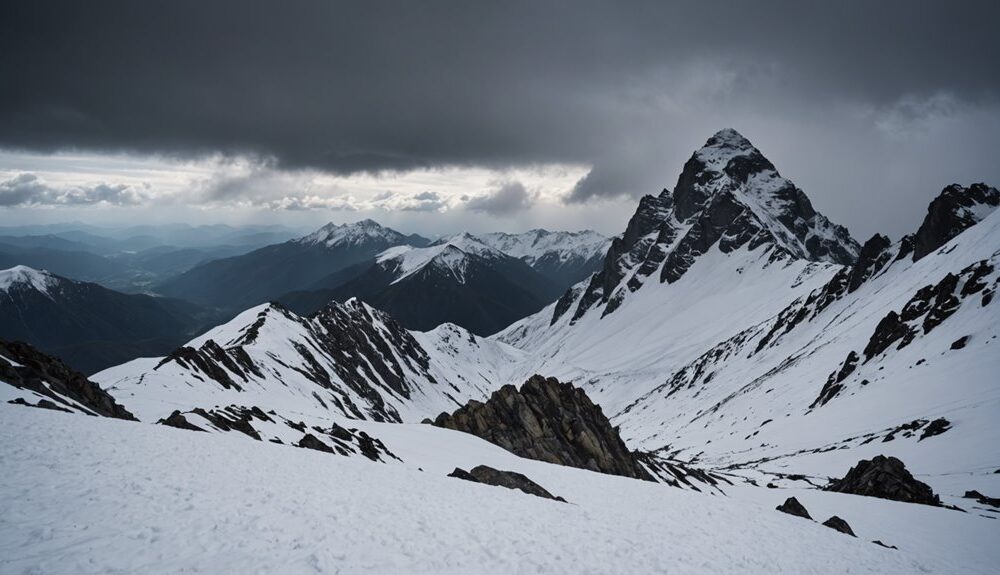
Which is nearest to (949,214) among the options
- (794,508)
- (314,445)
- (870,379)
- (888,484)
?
(870,379)

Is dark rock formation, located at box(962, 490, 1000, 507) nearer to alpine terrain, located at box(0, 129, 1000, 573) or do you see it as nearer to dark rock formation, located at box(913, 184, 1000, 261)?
alpine terrain, located at box(0, 129, 1000, 573)

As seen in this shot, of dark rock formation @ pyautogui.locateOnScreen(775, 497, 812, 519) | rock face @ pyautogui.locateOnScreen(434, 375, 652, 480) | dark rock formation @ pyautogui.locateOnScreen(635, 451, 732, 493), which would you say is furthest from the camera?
rock face @ pyautogui.locateOnScreen(434, 375, 652, 480)

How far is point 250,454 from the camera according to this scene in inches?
854

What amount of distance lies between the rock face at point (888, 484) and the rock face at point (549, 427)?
57.5 ft

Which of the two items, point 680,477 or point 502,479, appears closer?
point 502,479

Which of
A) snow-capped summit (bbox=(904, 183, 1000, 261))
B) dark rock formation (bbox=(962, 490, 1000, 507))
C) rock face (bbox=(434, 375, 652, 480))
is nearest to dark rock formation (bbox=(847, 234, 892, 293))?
snow-capped summit (bbox=(904, 183, 1000, 261))

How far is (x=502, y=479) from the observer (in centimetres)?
2831

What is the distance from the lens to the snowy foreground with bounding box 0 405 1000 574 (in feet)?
37.7

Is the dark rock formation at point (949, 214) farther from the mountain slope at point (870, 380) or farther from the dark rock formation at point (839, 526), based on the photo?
the dark rock formation at point (839, 526)

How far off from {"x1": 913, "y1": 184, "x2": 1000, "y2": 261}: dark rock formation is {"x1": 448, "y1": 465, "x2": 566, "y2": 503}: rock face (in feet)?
500

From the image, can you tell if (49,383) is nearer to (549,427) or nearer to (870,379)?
(549,427)

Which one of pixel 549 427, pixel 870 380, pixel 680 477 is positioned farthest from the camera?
pixel 870 380

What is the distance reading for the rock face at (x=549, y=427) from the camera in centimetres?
4991

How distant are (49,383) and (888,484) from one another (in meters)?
58.9
